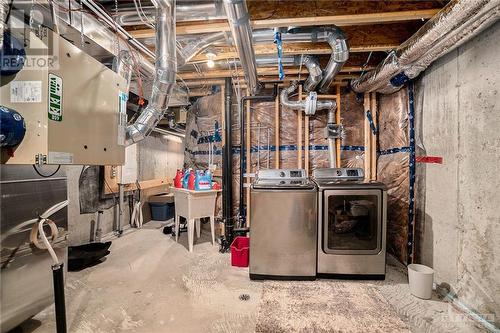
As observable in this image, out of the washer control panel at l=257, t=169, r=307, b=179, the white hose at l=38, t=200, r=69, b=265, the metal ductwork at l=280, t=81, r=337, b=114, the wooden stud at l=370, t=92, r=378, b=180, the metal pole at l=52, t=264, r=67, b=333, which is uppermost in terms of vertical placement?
the metal ductwork at l=280, t=81, r=337, b=114

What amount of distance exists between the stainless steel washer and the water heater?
61.2 inches

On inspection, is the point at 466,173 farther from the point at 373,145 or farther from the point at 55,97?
the point at 55,97

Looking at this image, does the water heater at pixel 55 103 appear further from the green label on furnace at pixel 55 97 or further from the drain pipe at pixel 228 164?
the drain pipe at pixel 228 164

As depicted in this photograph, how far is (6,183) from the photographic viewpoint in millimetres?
1411

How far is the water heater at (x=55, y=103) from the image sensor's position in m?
1.08

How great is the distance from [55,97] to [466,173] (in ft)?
9.36

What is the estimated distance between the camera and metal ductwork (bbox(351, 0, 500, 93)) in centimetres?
148

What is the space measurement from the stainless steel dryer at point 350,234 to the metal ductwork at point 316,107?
763 mm

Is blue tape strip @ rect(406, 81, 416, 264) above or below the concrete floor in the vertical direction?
above

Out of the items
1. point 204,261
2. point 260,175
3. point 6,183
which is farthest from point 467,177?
point 6,183

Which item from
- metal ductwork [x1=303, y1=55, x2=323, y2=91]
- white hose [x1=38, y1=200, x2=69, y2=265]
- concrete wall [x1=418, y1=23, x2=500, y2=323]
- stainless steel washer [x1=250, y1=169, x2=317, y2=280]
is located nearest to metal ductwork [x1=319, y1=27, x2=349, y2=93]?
metal ductwork [x1=303, y1=55, x2=323, y2=91]

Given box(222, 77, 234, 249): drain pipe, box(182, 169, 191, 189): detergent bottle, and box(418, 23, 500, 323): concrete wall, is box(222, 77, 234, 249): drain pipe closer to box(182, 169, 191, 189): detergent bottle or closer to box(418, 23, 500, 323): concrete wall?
box(182, 169, 191, 189): detergent bottle

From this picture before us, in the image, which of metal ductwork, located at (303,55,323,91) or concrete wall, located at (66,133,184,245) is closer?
metal ductwork, located at (303,55,323,91)

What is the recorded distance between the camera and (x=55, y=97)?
113cm
